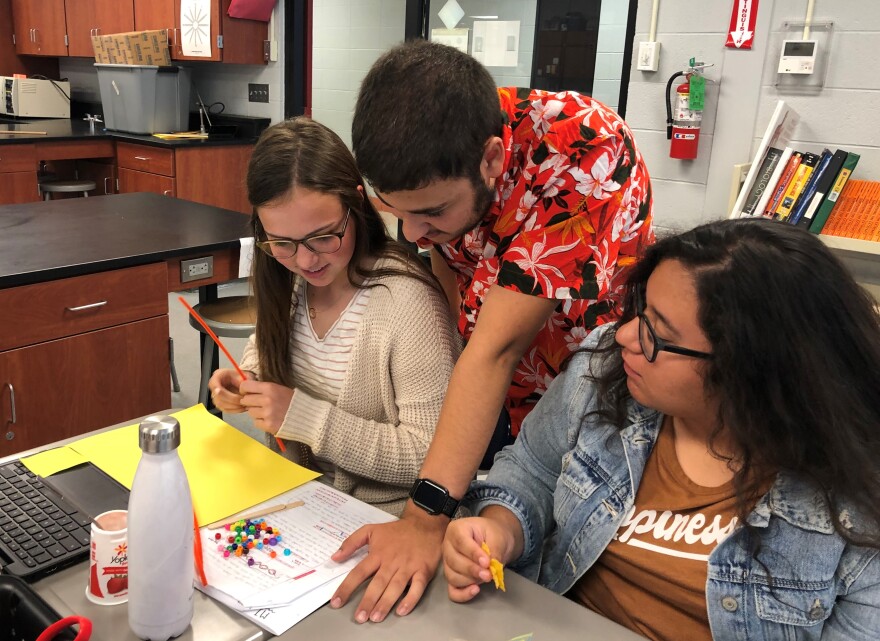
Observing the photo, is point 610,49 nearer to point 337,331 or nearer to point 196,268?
point 196,268

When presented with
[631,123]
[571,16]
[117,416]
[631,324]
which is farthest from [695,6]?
[117,416]

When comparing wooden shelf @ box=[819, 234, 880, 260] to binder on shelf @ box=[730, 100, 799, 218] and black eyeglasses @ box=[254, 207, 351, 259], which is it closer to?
binder on shelf @ box=[730, 100, 799, 218]

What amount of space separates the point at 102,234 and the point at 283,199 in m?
1.12

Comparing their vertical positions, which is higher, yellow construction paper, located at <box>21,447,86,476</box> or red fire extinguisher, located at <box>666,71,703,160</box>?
red fire extinguisher, located at <box>666,71,703,160</box>

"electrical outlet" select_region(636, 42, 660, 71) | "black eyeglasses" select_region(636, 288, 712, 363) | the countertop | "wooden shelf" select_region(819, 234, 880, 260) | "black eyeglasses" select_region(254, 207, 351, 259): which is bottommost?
"wooden shelf" select_region(819, 234, 880, 260)

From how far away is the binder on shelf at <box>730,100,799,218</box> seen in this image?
2584 millimetres

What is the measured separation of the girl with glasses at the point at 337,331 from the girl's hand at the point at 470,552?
285 millimetres

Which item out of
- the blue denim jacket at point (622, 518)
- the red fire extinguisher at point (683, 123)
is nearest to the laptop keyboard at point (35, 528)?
the blue denim jacket at point (622, 518)

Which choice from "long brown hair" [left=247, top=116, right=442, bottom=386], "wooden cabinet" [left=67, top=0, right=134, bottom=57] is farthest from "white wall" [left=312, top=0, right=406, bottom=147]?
"long brown hair" [left=247, top=116, right=442, bottom=386]

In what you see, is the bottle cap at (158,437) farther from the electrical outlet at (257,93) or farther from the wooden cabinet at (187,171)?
the electrical outlet at (257,93)

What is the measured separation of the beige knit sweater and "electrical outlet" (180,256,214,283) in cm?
90

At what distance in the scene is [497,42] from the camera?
3.75m

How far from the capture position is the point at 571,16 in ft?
11.2

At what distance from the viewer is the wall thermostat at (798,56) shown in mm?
2545
